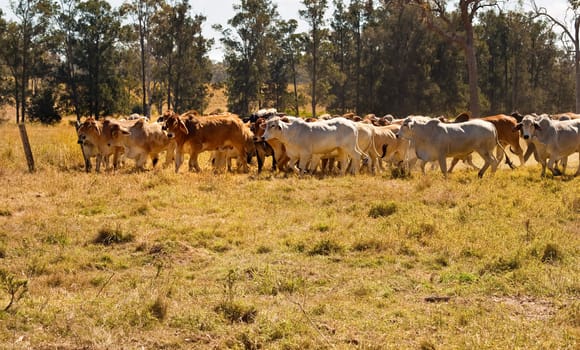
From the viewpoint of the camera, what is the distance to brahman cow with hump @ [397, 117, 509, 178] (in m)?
16.5

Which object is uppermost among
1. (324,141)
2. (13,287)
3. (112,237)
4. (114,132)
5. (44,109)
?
(44,109)

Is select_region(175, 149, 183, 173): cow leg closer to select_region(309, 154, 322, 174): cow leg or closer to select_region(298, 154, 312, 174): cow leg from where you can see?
select_region(298, 154, 312, 174): cow leg

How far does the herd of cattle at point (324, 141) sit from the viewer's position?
54.7ft

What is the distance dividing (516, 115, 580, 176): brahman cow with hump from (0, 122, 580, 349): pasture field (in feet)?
7.40

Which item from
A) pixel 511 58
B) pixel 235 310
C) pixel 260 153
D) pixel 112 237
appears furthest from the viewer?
pixel 511 58

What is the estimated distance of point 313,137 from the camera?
16.9m

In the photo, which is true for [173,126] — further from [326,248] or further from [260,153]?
[326,248]

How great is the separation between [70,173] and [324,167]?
6941mm

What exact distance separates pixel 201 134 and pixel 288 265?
9.91 metres

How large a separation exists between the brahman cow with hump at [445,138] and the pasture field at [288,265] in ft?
6.47

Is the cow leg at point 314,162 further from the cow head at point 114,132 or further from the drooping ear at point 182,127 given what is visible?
the cow head at point 114,132

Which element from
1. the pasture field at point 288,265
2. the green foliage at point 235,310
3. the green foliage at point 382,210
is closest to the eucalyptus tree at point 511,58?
the pasture field at point 288,265

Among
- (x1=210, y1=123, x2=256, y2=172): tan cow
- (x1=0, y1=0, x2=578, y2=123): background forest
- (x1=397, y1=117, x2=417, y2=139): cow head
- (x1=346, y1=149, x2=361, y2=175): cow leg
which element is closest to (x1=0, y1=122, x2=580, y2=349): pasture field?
(x1=397, y1=117, x2=417, y2=139): cow head

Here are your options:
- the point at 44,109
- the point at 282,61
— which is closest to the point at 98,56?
the point at 44,109
